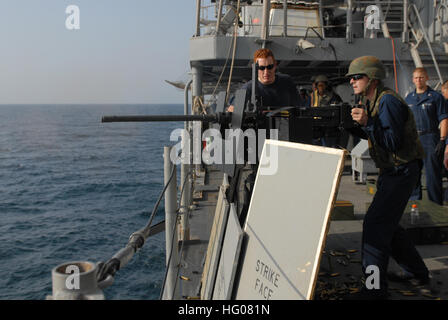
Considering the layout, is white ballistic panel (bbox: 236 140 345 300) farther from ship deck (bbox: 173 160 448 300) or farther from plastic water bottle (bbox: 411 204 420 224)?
plastic water bottle (bbox: 411 204 420 224)

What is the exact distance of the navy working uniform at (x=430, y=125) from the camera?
5.76 meters

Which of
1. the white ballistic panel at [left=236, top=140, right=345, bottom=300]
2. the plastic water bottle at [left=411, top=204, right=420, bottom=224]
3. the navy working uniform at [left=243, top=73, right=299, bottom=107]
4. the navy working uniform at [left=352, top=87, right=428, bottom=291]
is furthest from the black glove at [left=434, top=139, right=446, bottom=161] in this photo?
the white ballistic panel at [left=236, top=140, right=345, bottom=300]

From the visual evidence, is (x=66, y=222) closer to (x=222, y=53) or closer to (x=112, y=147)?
(x=222, y=53)

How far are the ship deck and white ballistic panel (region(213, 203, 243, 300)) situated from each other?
1.74 feet

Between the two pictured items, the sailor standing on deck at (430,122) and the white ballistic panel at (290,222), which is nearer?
the white ballistic panel at (290,222)

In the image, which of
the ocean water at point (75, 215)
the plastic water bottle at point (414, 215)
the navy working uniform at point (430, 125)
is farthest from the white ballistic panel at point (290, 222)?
the ocean water at point (75, 215)

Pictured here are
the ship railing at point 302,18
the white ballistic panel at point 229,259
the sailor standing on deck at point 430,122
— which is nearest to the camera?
the white ballistic panel at point 229,259

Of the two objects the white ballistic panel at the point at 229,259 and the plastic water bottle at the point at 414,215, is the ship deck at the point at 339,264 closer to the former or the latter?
the plastic water bottle at the point at 414,215

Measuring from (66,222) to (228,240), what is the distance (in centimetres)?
1398

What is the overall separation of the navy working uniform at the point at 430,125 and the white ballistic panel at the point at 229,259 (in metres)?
3.35

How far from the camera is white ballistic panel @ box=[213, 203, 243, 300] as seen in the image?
8.79 ft

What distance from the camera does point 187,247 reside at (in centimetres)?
496
